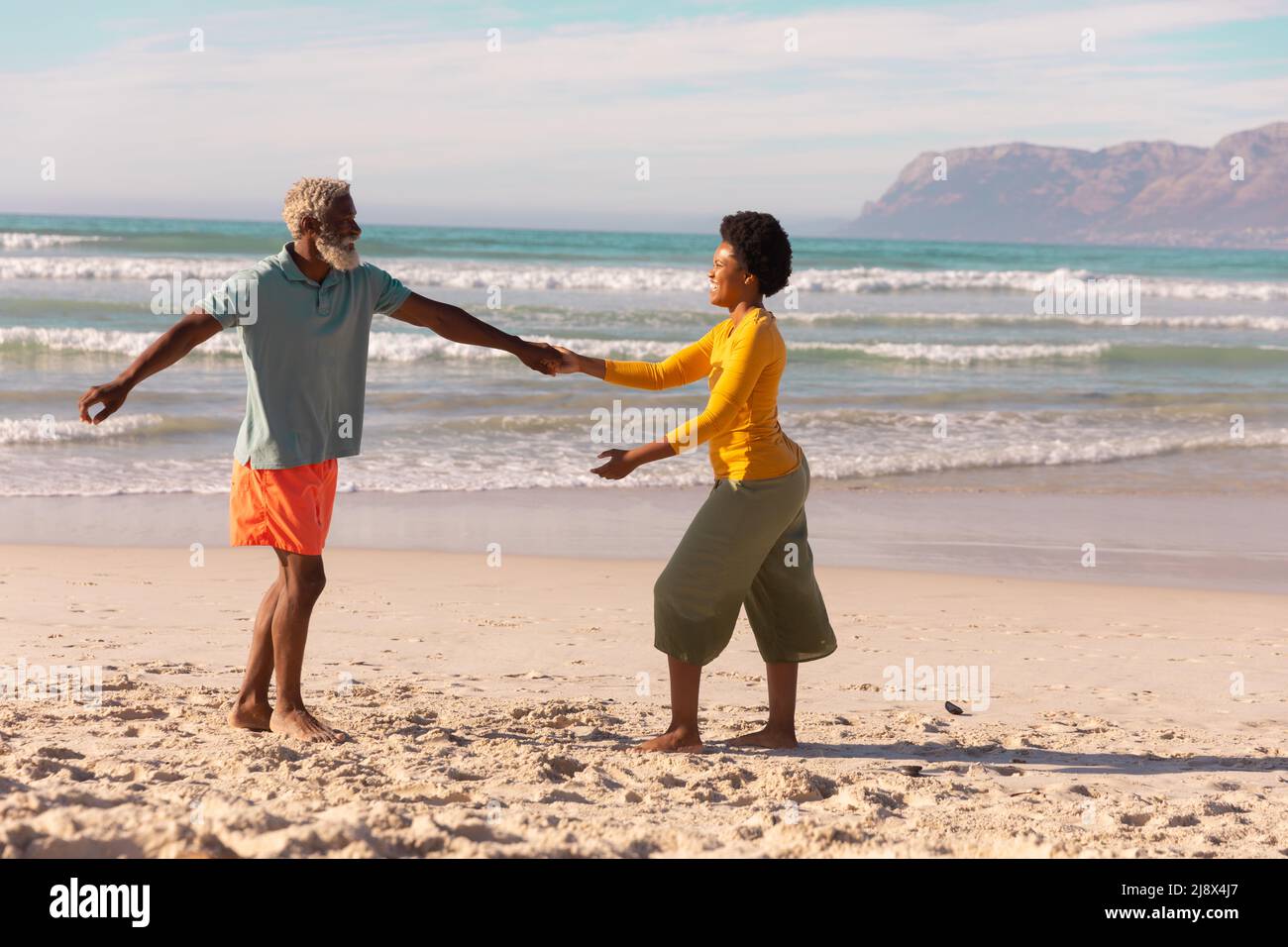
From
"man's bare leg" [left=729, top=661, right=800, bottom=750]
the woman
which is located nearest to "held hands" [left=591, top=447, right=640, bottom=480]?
the woman

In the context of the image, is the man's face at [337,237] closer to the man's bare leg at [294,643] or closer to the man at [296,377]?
the man at [296,377]

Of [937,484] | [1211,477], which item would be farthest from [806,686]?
[1211,477]

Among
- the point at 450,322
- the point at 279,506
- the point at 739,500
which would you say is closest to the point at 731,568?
the point at 739,500

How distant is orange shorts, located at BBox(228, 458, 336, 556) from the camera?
153 inches

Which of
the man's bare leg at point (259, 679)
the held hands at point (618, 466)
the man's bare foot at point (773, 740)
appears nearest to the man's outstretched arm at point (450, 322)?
the held hands at point (618, 466)

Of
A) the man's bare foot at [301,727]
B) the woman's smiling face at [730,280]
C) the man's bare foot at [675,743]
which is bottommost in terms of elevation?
the man's bare foot at [675,743]

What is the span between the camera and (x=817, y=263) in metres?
39.8

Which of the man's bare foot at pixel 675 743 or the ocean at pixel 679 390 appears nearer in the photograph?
the man's bare foot at pixel 675 743

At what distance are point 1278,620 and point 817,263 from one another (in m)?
34.2

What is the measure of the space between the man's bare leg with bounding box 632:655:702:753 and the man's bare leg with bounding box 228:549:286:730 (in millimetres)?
1192

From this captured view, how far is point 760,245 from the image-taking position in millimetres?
4004

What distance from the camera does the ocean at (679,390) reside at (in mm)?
10438

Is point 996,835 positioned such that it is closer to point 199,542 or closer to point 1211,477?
point 199,542

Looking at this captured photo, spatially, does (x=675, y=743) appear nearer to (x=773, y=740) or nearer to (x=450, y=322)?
(x=773, y=740)
